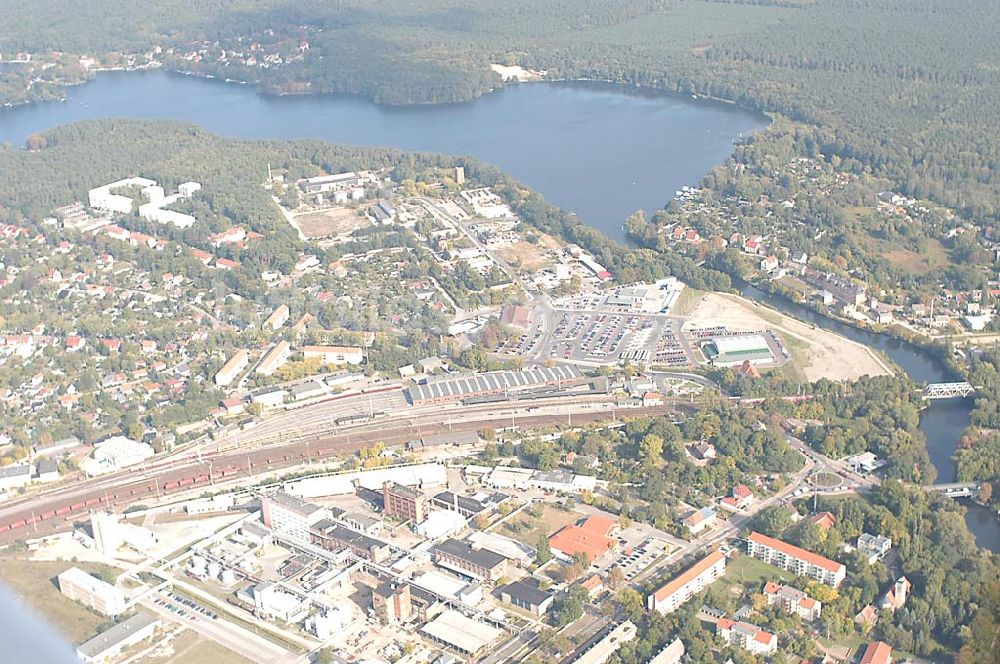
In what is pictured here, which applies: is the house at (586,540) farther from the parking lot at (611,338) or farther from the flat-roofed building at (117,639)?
the parking lot at (611,338)

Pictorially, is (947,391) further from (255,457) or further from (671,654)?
(255,457)

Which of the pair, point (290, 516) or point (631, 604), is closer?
point (631, 604)

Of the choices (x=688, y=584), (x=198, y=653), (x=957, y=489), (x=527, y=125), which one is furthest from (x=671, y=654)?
(x=527, y=125)

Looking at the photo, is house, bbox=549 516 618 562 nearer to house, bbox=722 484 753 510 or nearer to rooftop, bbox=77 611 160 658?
house, bbox=722 484 753 510

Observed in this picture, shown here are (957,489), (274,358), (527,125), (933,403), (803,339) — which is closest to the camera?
(957,489)

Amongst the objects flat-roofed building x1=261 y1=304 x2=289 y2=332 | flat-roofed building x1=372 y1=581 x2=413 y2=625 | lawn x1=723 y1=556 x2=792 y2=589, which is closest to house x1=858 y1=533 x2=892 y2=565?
lawn x1=723 y1=556 x2=792 y2=589

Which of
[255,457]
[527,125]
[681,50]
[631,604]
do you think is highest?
[681,50]
